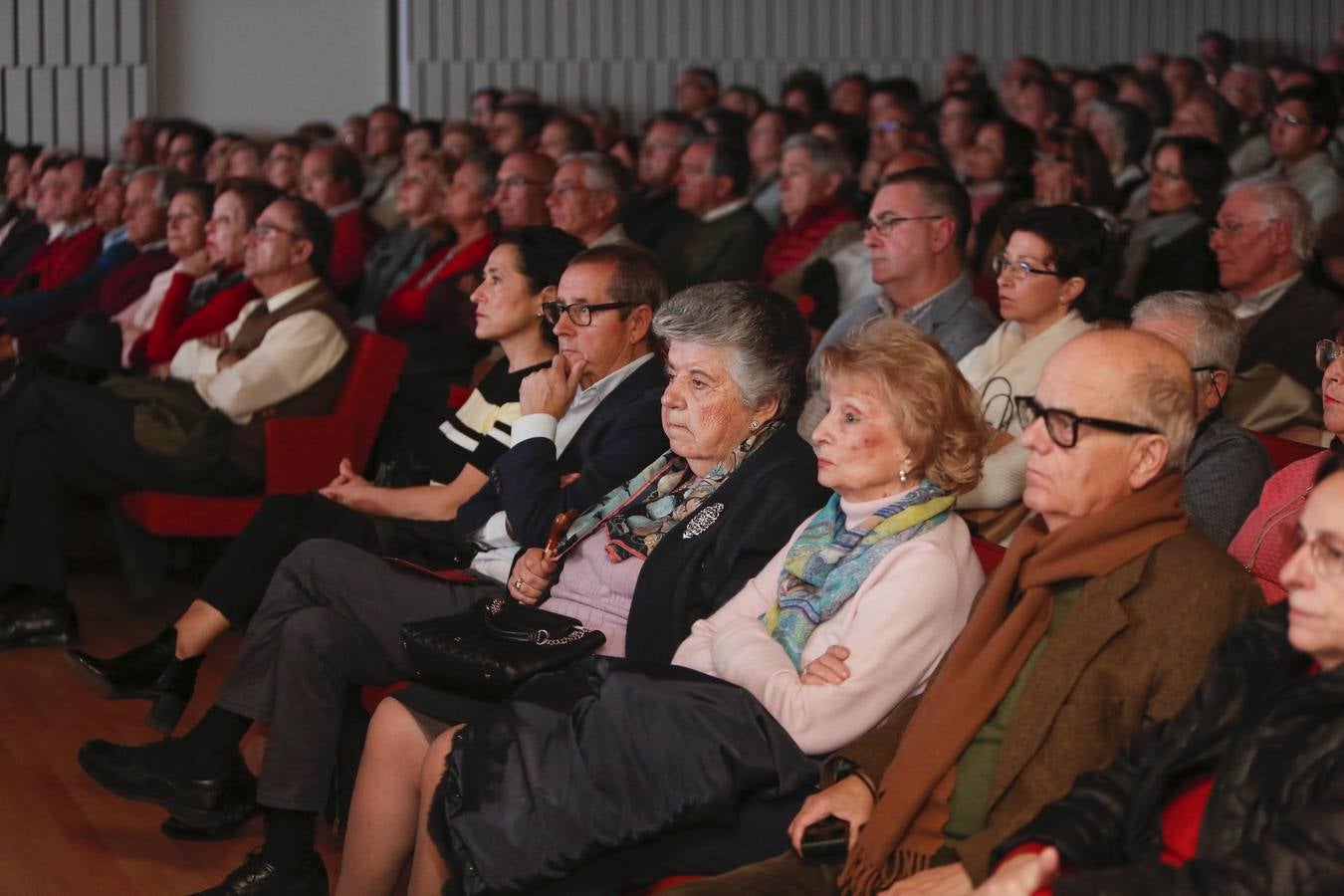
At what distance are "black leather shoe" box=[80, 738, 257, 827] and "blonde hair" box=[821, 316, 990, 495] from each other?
1.54 metres

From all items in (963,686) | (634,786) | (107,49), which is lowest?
(634,786)

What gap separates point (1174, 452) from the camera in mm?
2062

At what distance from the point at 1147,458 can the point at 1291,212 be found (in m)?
2.29

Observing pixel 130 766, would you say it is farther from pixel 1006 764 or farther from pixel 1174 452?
pixel 1174 452

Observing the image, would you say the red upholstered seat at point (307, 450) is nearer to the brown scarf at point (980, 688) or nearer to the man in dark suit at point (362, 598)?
the man in dark suit at point (362, 598)

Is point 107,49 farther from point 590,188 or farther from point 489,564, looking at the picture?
point 489,564

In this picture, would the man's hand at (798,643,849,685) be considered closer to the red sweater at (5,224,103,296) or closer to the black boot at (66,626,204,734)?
the black boot at (66,626,204,734)

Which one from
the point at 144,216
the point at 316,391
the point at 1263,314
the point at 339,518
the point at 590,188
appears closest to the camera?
the point at 339,518

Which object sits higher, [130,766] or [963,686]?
[963,686]

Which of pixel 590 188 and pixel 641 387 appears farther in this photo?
pixel 590 188

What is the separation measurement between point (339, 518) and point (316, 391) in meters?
0.97

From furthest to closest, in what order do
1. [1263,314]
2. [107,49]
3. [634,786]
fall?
[107,49] < [1263,314] < [634,786]

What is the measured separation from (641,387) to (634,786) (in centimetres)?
117

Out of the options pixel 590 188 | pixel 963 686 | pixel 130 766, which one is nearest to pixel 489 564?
pixel 130 766
